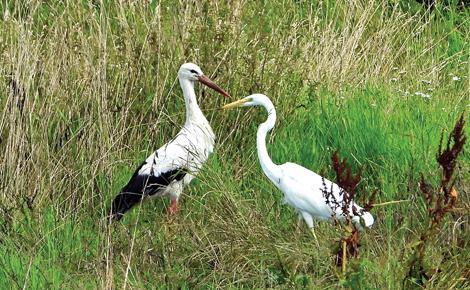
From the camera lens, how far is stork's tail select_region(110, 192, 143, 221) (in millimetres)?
6252

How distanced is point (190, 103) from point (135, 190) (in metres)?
0.87

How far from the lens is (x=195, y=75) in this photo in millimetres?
6949

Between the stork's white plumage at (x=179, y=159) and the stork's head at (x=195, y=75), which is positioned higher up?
the stork's head at (x=195, y=75)

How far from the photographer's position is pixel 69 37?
7258mm

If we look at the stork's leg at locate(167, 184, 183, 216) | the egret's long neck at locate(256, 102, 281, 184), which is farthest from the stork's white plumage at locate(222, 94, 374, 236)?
the stork's leg at locate(167, 184, 183, 216)

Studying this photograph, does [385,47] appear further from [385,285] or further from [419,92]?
[385,285]

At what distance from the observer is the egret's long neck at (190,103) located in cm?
695

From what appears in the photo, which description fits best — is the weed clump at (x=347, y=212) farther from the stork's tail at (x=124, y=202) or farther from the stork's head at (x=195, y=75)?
the stork's head at (x=195, y=75)

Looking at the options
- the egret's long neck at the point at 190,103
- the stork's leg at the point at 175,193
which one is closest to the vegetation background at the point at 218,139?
the stork's leg at the point at 175,193

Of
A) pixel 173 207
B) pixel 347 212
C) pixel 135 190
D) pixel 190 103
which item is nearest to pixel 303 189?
pixel 173 207

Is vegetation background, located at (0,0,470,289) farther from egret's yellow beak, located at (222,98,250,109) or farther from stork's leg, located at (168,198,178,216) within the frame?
egret's yellow beak, located at (222,98,250,109)

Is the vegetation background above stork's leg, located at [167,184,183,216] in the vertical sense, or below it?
above

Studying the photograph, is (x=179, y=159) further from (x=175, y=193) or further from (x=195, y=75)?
(x=195, y=75)

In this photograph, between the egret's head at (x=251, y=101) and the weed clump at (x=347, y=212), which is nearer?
the weed clump at (x=347, y=212)
